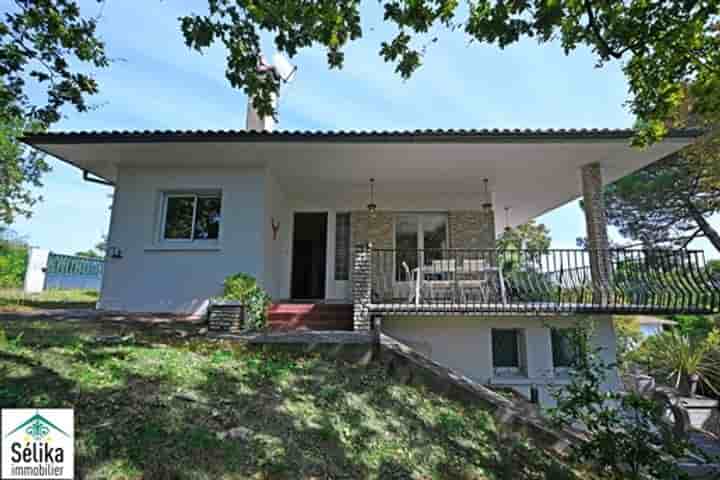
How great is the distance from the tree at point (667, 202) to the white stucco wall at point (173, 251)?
460 inches

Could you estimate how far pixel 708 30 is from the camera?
12.6ft

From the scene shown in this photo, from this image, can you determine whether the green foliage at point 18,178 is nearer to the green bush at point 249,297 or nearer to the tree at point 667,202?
the green bush at point 249,297

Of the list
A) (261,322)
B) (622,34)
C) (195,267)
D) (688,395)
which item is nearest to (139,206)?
(195,267)

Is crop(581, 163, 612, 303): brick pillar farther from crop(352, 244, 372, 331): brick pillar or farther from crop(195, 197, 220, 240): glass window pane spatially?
crop(195, 197, 220, 240): glass window pane

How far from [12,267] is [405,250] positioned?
13589 mm

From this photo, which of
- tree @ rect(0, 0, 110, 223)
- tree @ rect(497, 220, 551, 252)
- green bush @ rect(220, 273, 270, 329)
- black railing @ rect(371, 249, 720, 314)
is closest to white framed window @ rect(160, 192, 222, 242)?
green bush @ rect(220, 273, 270, 329)

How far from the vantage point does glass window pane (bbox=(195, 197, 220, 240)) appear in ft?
23.0

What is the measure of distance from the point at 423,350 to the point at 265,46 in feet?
18.3

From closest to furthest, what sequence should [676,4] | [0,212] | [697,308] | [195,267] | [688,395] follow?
1. [676,4]
2. [697,308]
3. [195,267]
4. [688,395]
5. [0,212]

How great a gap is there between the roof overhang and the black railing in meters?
1.94

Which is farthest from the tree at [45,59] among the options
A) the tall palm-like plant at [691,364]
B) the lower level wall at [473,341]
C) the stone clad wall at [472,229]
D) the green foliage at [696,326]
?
the green foliage at [696,326]

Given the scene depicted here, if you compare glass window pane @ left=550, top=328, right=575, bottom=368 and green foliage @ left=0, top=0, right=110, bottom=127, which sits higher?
green foliage @ left=0, top=0, right=110, bottom=127

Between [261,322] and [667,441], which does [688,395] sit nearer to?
[667,441]

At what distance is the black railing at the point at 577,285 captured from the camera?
5.66m
